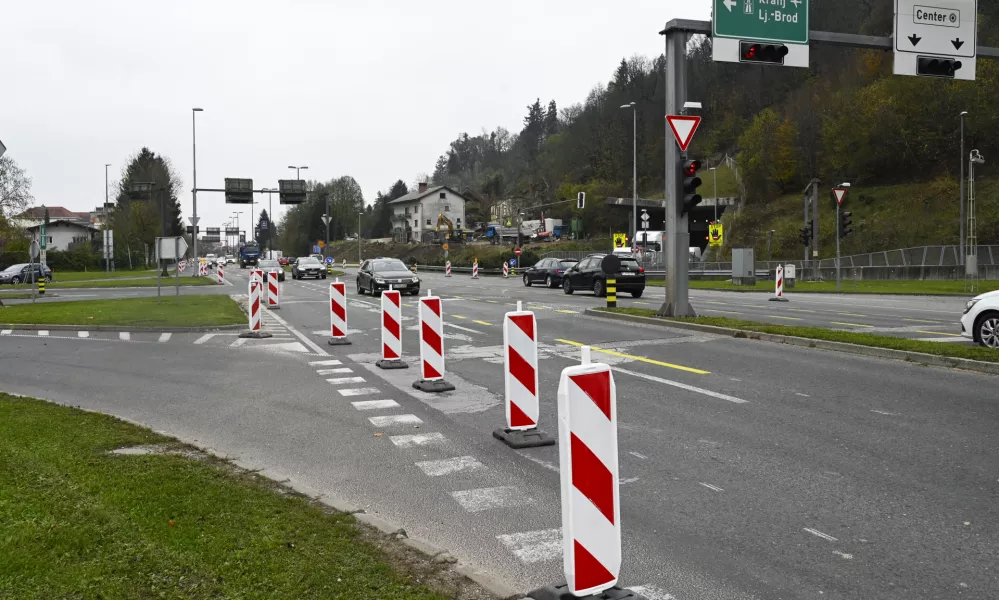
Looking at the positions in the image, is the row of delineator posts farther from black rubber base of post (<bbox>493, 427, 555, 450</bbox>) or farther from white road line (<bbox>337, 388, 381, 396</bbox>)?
white road line (<bbox>337, 388, 381, 396</bbox>)

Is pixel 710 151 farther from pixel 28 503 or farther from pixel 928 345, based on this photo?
pixel 28 503

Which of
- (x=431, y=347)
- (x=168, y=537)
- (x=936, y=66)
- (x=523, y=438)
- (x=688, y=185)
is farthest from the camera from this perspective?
(x=688, y=185)

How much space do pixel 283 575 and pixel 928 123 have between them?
7234 cm

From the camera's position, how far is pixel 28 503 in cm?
481

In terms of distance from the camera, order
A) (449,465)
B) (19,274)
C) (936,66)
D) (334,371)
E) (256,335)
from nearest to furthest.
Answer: (449,465) → (334,371) → (936,66) → (256,335) → (19,274)

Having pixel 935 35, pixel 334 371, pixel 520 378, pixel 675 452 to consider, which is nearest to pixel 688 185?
pixel 935 35

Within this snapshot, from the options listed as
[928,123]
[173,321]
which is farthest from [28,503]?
[928,123]

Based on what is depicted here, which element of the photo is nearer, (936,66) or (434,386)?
(434,386)

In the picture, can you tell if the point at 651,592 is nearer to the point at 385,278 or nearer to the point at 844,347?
the point at 844,347

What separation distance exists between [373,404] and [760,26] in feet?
38.7

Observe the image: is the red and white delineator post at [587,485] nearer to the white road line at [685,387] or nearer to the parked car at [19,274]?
the white road line at [685,387]

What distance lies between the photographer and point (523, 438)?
7133 millimetres

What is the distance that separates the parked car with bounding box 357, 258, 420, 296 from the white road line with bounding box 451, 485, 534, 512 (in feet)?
85.3

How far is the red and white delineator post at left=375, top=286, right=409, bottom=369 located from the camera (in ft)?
39.3
